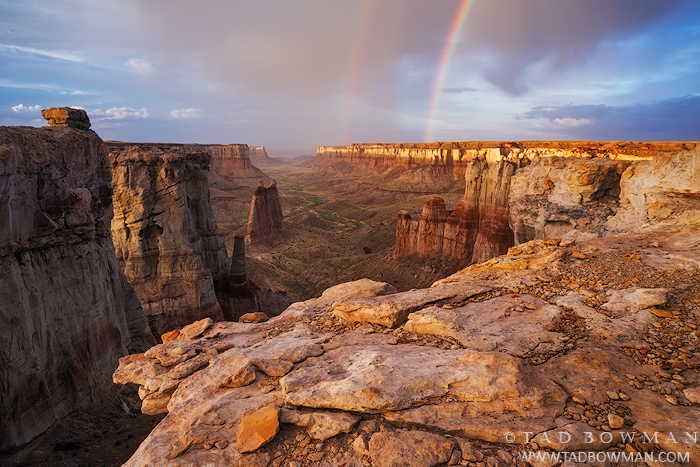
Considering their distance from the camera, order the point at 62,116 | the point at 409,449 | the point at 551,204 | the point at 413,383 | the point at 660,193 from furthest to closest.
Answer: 1. the point at 551,204
2. the point at 62,116
3. the point at 660,193
4. the point at 413,383
5. the point at 409,449

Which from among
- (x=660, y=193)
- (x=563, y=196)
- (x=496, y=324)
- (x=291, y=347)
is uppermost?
(x=660, y=193)

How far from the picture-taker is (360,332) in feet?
25.7

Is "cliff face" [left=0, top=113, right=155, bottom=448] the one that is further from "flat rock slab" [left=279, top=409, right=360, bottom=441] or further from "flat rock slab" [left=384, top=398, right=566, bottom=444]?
"flat rock slab" [left=384, top=398, right=566, bottom=444]

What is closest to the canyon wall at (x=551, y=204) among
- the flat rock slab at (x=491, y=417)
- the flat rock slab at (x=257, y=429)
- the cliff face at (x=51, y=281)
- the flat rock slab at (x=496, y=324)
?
the flat rock slab at (x=496, y=324)

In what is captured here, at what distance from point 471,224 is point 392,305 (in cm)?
2827

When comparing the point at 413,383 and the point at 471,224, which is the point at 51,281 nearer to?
the point at 413,383

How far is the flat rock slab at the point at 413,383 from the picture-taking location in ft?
16.2

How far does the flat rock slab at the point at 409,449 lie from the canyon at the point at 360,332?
3 centimetres

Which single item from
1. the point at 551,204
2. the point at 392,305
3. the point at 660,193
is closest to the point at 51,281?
the point at 392,305

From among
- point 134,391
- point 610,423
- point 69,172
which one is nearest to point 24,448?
point 134,391

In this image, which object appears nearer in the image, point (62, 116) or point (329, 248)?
point (62, 116)

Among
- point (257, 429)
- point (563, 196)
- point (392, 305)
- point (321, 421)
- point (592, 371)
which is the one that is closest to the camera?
point (257, 429)

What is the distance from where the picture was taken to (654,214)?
14.2m

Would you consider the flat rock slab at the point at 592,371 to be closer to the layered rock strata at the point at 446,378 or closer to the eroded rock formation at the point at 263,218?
the layered rock strata at the point at 446,378
